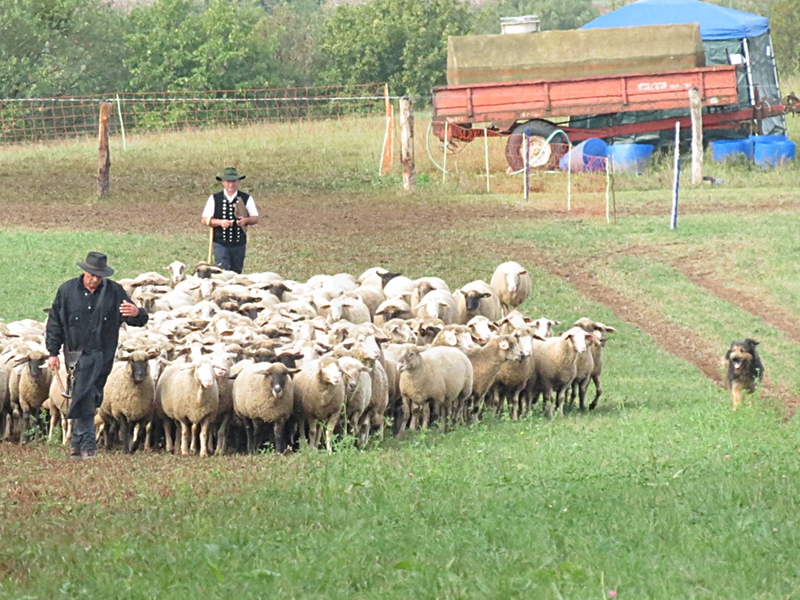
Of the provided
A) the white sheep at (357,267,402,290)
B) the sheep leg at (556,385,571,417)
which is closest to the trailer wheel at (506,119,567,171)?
the white sheep at (357,267,402,290)

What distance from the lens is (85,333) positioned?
1124cm

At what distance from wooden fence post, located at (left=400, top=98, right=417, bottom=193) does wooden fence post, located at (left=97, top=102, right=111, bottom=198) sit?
5.97 m

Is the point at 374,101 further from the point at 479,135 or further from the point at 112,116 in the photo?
the point at 479,135

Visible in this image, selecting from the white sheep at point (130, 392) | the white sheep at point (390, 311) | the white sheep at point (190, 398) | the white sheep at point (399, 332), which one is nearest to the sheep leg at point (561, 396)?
the white sheep at point (399, 332)

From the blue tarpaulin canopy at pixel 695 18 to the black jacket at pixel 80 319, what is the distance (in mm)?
27537

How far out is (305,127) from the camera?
134 feet

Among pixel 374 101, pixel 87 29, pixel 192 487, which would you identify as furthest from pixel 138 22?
pixel 192 487

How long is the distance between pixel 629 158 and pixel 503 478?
80.9ft

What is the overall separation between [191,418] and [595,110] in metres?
23.2

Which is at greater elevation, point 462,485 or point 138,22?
point 138,22

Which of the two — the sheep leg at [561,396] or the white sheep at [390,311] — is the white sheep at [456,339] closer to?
the sheep leg at [561,396]

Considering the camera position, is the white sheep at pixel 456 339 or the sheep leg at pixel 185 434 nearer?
the sheep leg at pixel 185 434

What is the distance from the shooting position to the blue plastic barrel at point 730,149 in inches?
1308

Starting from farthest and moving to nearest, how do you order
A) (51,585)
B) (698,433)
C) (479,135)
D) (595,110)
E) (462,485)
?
(479,135) < (595,110) < (698,433) < (462,485) < (51,585)
